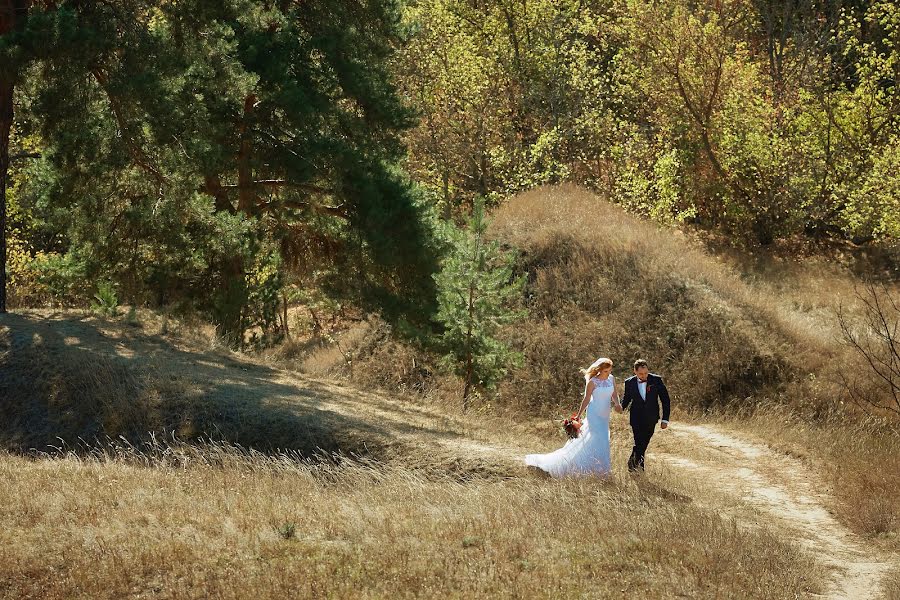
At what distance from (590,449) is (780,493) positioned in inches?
167

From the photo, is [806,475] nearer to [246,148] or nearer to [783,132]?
[246,148]

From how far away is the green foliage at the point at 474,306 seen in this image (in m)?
18.6

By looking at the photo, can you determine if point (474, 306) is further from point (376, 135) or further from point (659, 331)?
point (659, 331)

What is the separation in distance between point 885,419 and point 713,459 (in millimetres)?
4224

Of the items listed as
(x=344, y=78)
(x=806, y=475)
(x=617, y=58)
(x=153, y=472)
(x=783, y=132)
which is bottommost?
(x=153, y=472)

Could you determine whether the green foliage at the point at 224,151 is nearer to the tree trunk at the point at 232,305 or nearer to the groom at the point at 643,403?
the tree trunk at the point at 232,305

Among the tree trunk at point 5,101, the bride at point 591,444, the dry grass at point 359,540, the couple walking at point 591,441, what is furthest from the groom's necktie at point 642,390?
the tree trunk at point 5,101

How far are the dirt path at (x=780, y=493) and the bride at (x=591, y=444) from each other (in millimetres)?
1933

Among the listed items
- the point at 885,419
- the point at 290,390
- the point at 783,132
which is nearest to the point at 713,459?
the point at 885,419

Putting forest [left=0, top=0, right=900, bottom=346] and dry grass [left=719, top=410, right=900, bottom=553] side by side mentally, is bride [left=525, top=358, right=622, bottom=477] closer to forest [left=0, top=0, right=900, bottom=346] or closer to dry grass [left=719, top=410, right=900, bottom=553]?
dry grass [left=719, top=410, right=900, bottom=553]

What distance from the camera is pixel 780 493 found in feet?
46.4

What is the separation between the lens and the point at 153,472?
11266 mm

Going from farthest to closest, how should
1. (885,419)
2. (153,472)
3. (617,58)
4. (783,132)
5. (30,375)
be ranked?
(617,58) → (783,132) → (885,419) → (30,375) → (153,472)

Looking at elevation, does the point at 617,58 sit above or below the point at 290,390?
above
